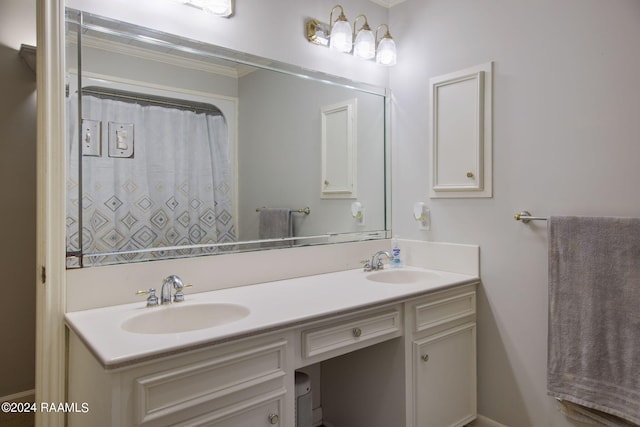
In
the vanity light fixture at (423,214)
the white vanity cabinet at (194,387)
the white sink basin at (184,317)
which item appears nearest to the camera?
the white vanity cabinet at (194,387)

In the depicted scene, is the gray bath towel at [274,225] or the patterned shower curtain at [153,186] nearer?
the patterned shower curtain at [153,186]

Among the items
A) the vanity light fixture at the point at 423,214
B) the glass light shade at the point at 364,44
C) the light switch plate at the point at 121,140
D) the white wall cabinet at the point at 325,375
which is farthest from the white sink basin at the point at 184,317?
the glass light shade at the point at 364,44

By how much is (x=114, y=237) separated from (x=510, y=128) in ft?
5.68

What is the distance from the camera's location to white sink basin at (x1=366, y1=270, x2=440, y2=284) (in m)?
2.06

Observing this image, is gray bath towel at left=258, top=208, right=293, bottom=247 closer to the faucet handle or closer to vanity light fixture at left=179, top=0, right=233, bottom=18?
the faucet handle

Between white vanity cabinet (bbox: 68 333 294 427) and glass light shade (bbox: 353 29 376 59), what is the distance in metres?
1.56

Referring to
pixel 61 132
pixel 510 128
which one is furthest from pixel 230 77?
pixel 510 128

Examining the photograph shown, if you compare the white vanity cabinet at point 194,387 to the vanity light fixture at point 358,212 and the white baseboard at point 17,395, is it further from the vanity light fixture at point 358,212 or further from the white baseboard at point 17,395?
the vanity light fixture at point 358,212

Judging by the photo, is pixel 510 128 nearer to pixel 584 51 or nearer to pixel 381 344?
pixel 584 51

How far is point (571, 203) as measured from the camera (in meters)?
1.67

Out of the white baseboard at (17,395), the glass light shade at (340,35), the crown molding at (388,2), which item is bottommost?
the white baseboard at (17,395)

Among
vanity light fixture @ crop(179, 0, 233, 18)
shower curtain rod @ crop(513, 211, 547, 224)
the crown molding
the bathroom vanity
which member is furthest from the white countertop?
the crown molding

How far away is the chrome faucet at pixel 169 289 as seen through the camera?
1.46m

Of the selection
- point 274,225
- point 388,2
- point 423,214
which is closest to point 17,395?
point 274,225
